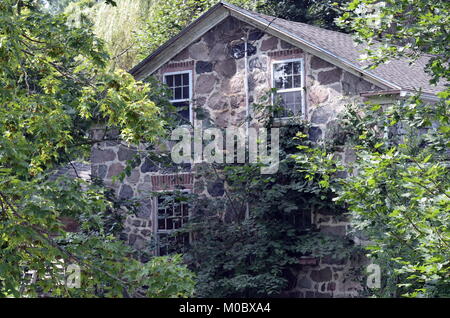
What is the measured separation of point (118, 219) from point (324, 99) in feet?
13.7

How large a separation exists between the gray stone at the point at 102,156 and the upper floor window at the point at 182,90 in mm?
1675

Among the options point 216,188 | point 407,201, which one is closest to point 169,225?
point 216,188

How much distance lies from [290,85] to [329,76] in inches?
32.0

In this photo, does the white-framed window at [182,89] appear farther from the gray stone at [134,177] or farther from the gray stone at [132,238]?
the gray stone at [132,238]

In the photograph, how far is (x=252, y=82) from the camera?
15039mm

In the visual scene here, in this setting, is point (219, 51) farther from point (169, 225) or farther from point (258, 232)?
point (258, 232)

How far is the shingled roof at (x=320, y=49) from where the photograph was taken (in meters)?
13.9

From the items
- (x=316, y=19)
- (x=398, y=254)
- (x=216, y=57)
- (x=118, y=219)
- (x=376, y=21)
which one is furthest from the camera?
(x=316, y=19)

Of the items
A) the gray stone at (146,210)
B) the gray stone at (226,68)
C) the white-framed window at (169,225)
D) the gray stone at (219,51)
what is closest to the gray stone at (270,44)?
the gray stone at (226,68)

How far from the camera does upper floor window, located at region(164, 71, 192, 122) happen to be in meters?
15.6

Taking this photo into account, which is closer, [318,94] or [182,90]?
[318,94]

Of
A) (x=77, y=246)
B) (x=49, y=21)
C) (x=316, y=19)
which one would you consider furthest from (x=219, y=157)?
(x=316, y=19)

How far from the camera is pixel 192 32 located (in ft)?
50.9

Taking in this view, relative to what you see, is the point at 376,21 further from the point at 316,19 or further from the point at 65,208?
the point at 316,19
